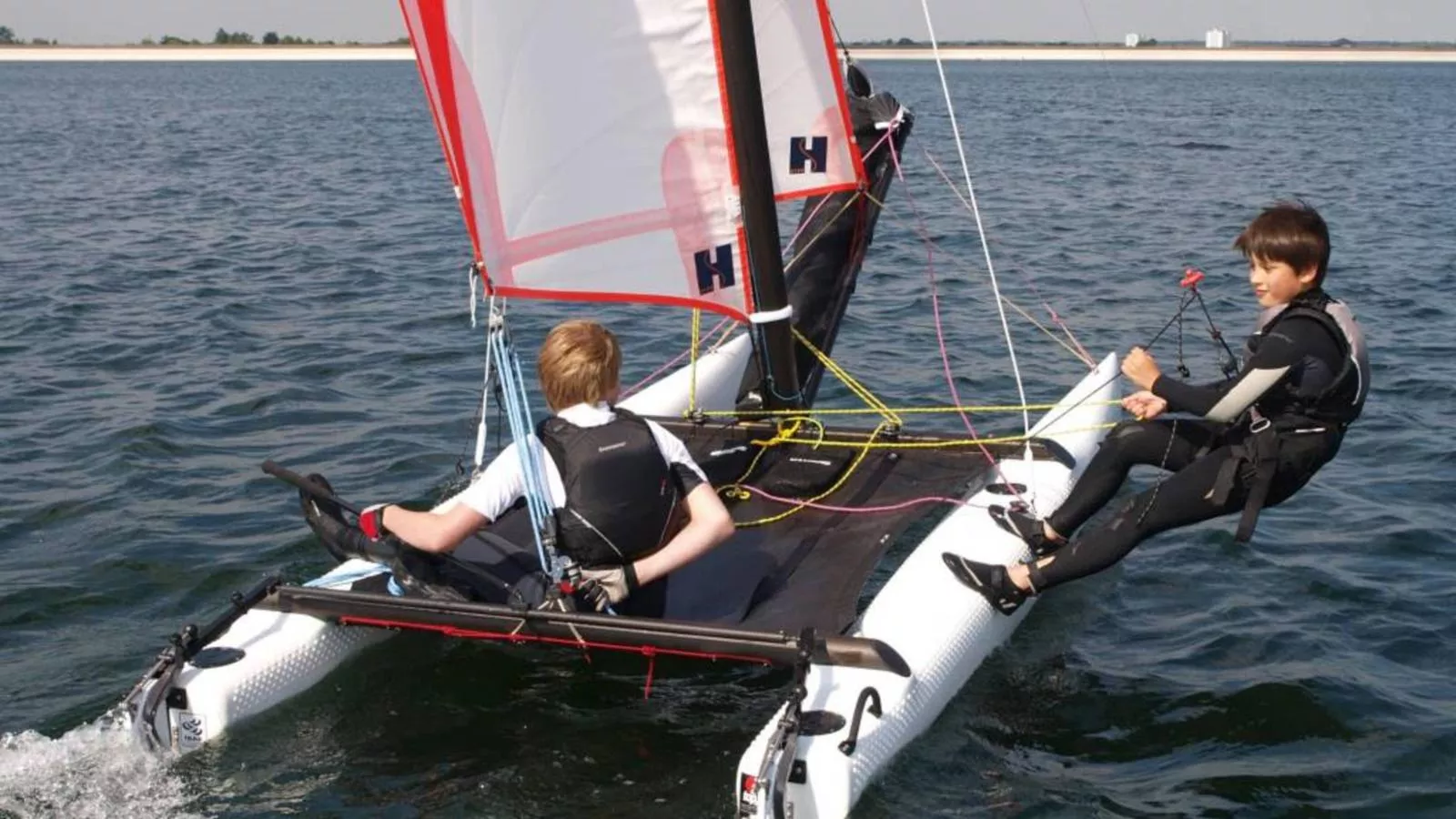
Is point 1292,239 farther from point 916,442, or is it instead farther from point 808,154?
point 808,154

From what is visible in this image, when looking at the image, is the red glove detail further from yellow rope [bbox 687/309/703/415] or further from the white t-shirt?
yellow rope [bbox 687/309/703/415]

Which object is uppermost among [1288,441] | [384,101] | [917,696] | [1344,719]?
[384,101]

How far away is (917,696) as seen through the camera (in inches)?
189

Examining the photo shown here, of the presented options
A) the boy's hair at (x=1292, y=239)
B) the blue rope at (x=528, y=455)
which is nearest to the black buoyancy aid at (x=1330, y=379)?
the boy's hair at (x=1292, y=239)

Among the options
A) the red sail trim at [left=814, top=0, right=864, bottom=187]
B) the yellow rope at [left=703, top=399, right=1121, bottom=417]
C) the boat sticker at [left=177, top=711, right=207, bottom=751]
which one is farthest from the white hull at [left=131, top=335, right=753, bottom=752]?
the red sail trim at [left=814, top=0, right=864, bottom=187]

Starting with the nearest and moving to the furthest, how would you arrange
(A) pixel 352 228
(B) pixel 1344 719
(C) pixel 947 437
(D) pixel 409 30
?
(D) pixel 409 30 → (B) pixel 1344 719 → (C) pixel 947 437 → (A) pixel 352 228

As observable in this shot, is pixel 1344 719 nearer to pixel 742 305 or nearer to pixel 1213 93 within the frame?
pixel 742 305

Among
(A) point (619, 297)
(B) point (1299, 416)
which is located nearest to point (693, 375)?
(A) point (619, 297)

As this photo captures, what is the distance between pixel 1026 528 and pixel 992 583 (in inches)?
20.8

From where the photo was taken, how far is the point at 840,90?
6922 mm

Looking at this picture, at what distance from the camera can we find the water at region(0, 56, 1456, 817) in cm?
477

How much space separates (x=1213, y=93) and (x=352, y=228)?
1539 inches

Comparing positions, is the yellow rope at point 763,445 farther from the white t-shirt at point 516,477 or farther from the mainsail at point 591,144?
the white t-shirt at point 516,477

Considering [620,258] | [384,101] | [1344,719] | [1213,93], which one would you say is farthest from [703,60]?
[1213,93]
